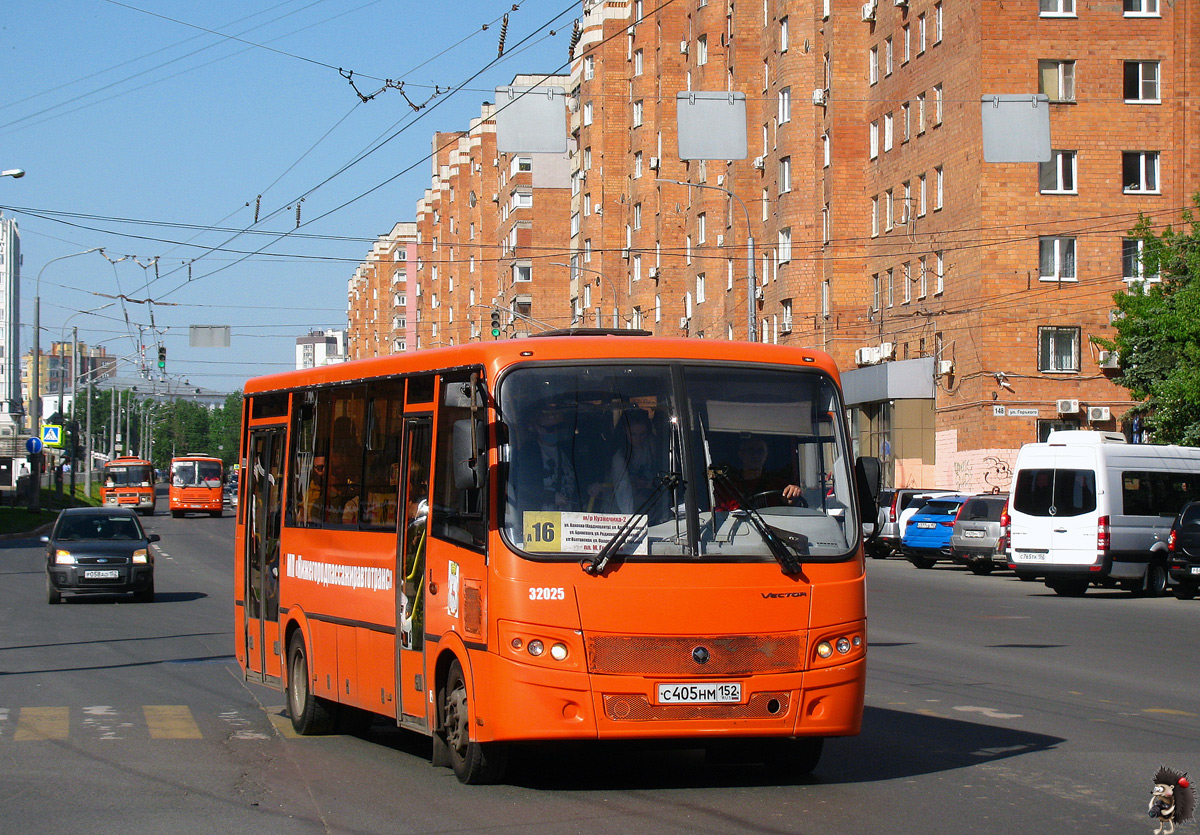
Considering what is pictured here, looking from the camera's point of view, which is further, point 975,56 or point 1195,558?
point 975,56

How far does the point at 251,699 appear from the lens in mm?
13000

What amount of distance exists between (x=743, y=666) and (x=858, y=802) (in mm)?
890

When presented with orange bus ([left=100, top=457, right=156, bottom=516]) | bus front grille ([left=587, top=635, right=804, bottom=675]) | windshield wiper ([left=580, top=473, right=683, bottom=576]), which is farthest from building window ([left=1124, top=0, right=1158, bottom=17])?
orange bus ([left=100, top=457, right=156, bottom=516])

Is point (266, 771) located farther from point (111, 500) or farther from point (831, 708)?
point (111, 500)

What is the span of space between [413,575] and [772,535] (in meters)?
2.16

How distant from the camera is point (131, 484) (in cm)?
7462

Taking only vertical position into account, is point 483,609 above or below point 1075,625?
above

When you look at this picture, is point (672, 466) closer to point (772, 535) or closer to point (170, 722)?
point (772, 535)

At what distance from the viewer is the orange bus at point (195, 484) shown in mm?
68750

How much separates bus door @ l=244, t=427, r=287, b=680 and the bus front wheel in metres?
3.32

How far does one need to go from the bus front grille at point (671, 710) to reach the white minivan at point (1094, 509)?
782 inches

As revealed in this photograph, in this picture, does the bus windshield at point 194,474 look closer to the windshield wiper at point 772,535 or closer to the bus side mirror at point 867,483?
the bus side mirror at point 867,483

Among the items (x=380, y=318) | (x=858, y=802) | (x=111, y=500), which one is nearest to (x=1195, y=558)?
(x=858, y=802)

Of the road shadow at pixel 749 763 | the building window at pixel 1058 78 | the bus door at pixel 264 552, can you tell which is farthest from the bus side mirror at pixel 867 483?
the building window at pixel 1058 78
